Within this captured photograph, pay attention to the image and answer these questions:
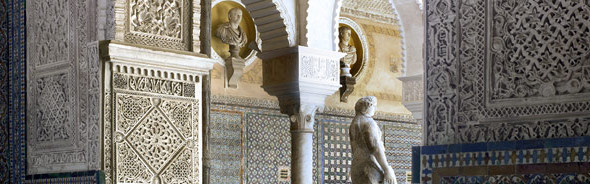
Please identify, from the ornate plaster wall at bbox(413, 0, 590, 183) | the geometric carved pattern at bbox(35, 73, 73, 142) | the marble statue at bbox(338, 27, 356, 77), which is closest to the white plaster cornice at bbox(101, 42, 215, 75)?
the geometric carved pattern at bbox(35, 73, 73, 142)

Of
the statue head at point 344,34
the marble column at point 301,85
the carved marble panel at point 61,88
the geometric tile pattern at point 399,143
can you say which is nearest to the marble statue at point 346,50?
the statue head at point 344,34

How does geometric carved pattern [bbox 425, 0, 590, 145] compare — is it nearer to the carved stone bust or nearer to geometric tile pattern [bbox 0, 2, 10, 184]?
geometric tile pattern [bbox 0, 2, 10, 184]

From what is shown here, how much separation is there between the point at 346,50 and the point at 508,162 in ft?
22.9

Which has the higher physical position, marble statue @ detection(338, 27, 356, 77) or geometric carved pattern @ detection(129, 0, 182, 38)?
marble statue @ detection(338, 27, 356, 77)

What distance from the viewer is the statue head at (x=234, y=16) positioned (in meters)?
8.30

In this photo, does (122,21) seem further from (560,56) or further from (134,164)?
(560,56)

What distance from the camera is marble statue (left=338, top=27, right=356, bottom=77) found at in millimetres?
9484

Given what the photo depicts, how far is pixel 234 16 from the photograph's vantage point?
327 inches

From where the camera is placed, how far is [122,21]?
13.6 ft

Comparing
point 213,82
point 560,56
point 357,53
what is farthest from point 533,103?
point 357,53

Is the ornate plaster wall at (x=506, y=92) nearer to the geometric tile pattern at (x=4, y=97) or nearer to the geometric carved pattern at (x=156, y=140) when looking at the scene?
the geometric carved pattern at (x=156, y=140)

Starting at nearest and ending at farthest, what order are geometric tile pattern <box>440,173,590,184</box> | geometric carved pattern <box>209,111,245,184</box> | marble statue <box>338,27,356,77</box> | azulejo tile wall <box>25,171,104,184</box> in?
geometric tile pattern <box>440,173,590,184</box> < azulejo tile wall <box>25,171,104,184</box> < geometric carved pattern <box>209,111,245,184</box> < marble statue <box>338,27,356,77</box>

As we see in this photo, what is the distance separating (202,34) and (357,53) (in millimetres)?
5335

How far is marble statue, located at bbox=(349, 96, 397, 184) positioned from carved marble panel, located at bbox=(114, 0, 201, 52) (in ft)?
6.12
